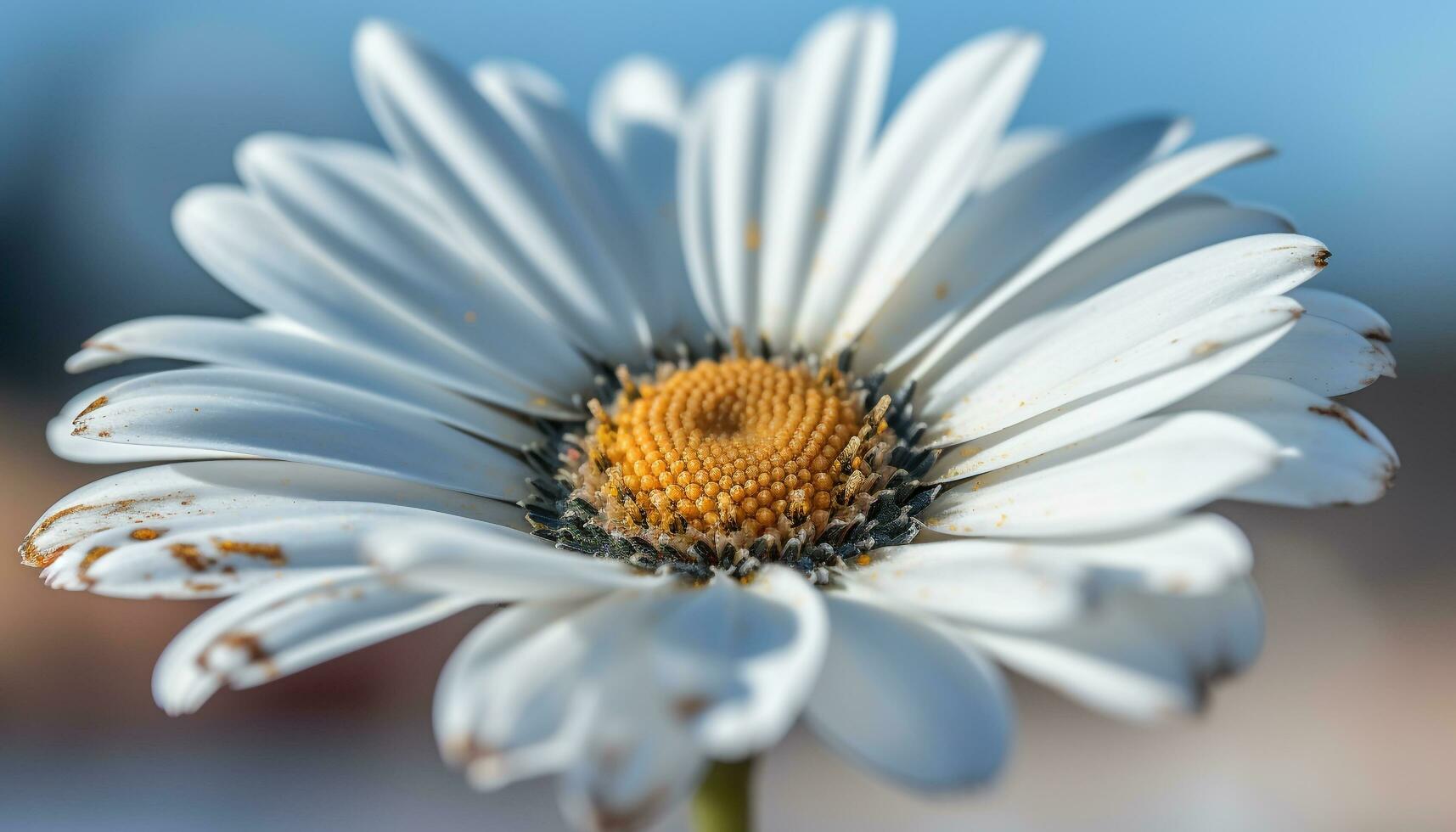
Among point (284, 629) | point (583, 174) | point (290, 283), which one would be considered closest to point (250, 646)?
point (284, 629)

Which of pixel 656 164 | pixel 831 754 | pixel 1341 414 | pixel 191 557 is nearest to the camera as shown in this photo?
pixel 191 557

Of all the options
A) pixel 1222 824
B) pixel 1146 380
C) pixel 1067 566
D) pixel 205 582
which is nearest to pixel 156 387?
pixel 205 582

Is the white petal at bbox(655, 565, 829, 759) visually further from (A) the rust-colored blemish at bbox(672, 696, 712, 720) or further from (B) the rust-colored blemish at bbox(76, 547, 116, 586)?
(B) the rust-colored blemish at bbox(76, 547, 116, 586)

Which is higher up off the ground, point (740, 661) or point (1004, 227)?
point (1004, 227)

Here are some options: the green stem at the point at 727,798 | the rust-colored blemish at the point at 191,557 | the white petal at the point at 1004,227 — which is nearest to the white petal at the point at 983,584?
the green stem at the point at 727,798

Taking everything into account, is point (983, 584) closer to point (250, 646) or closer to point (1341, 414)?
point (1341, 414)

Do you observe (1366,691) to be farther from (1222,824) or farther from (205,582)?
(205,582)

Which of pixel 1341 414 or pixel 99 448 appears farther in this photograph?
pixel 99 448
